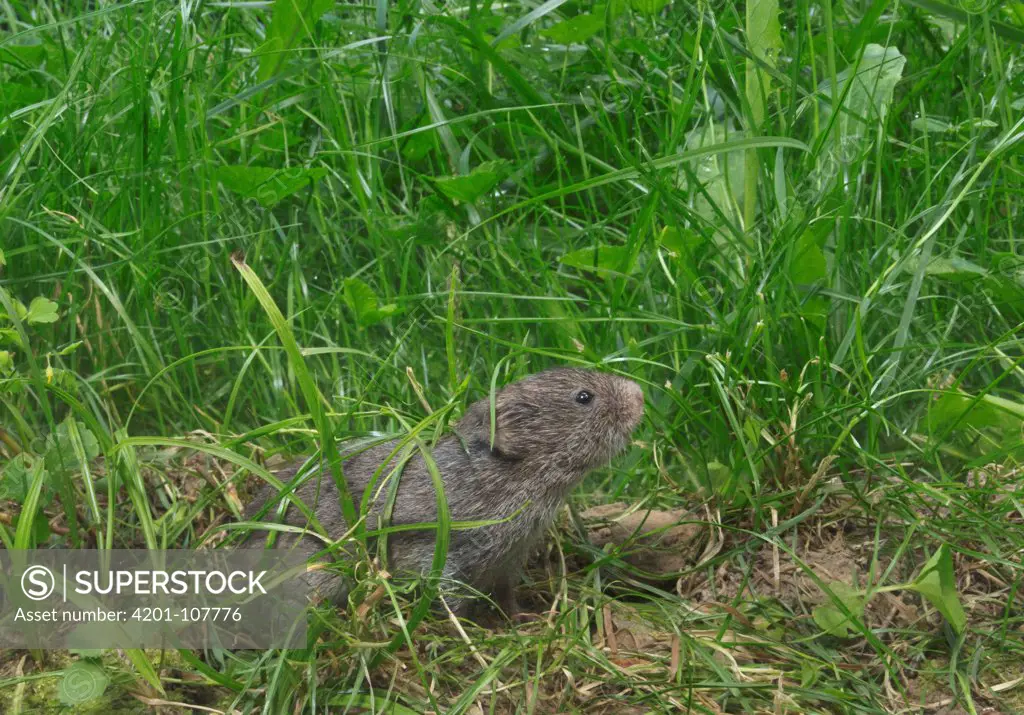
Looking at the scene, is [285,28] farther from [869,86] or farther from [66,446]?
[869,86]

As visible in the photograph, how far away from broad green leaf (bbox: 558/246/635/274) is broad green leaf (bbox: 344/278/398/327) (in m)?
0.63

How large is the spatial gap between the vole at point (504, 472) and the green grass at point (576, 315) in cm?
13

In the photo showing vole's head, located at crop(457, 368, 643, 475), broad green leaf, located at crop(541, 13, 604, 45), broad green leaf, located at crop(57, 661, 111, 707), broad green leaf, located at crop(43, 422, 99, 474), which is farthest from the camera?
broad green leaf, located at crop(541, 13, 604, 45)

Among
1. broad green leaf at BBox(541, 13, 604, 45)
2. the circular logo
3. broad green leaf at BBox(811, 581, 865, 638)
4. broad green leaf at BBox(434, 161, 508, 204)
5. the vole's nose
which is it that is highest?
broad green leaf at BBox(541, 13, 604, 45)

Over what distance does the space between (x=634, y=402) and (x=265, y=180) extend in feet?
5.29

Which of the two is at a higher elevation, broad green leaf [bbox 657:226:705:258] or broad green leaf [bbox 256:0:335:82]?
broad green leaf [bbox 256:0:335:82]

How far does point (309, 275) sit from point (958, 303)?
2416 mm

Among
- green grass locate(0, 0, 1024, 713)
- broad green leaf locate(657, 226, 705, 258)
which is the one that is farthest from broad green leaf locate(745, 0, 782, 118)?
broad green leaf locate(657, 226, 705, 258)

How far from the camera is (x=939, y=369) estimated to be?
3.68 meters

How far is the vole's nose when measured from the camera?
3471 millimetres

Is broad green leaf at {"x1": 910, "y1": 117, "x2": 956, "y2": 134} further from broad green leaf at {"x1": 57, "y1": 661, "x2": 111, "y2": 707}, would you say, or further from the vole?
broad green leaf at {"x1": 57, "y1": 661, "x2": 111, "y2": 707}

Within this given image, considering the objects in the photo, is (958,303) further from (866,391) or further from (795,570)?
(795,570)

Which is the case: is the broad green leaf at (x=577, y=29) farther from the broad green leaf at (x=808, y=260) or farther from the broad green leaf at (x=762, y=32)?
the broad green leaf at (x=808, y=260)

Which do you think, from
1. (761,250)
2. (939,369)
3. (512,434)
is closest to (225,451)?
(512,434)
